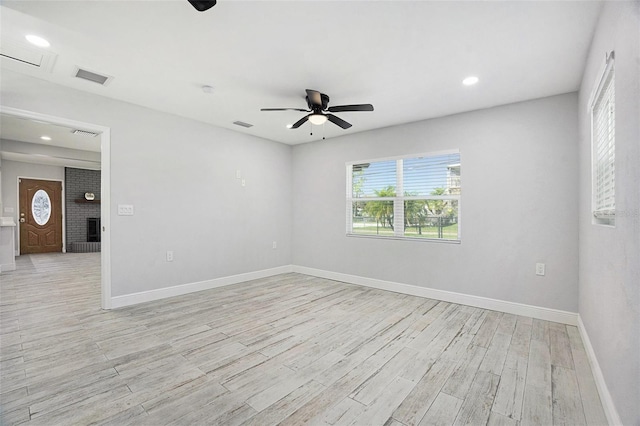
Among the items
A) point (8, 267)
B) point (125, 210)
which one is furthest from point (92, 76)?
point (8, 267)

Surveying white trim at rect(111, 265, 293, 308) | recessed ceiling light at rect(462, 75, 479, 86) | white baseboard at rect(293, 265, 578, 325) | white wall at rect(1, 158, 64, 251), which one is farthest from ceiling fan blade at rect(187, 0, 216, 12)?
white wall at rect(1, 158, 64, 251)

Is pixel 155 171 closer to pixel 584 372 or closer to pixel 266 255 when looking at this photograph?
pixel 266 255

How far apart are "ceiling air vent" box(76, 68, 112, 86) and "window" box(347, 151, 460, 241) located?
3.48 metres

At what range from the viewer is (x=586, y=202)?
8.73ft

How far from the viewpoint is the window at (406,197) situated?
402cm

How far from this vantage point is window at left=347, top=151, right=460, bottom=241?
4023mm

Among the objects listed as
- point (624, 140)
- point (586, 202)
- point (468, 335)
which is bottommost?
point (468, 335)

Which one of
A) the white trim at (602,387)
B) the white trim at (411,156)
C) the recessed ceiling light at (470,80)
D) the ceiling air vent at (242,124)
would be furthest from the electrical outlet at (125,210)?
the white trim at (602,387)

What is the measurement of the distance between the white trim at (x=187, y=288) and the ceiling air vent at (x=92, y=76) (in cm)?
252

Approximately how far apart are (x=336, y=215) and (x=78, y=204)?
908 cm

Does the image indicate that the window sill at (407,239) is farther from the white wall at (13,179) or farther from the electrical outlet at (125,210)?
the white wall at (13,179)

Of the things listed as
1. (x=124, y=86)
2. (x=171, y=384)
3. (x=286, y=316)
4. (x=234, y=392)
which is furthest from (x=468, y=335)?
(x=124, y=86)

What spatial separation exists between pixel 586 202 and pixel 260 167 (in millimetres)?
4534

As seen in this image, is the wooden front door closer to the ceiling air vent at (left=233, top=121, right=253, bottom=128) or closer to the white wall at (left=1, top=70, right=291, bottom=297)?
the white wall at (left=1, top=70, right=291, bottom=297)
